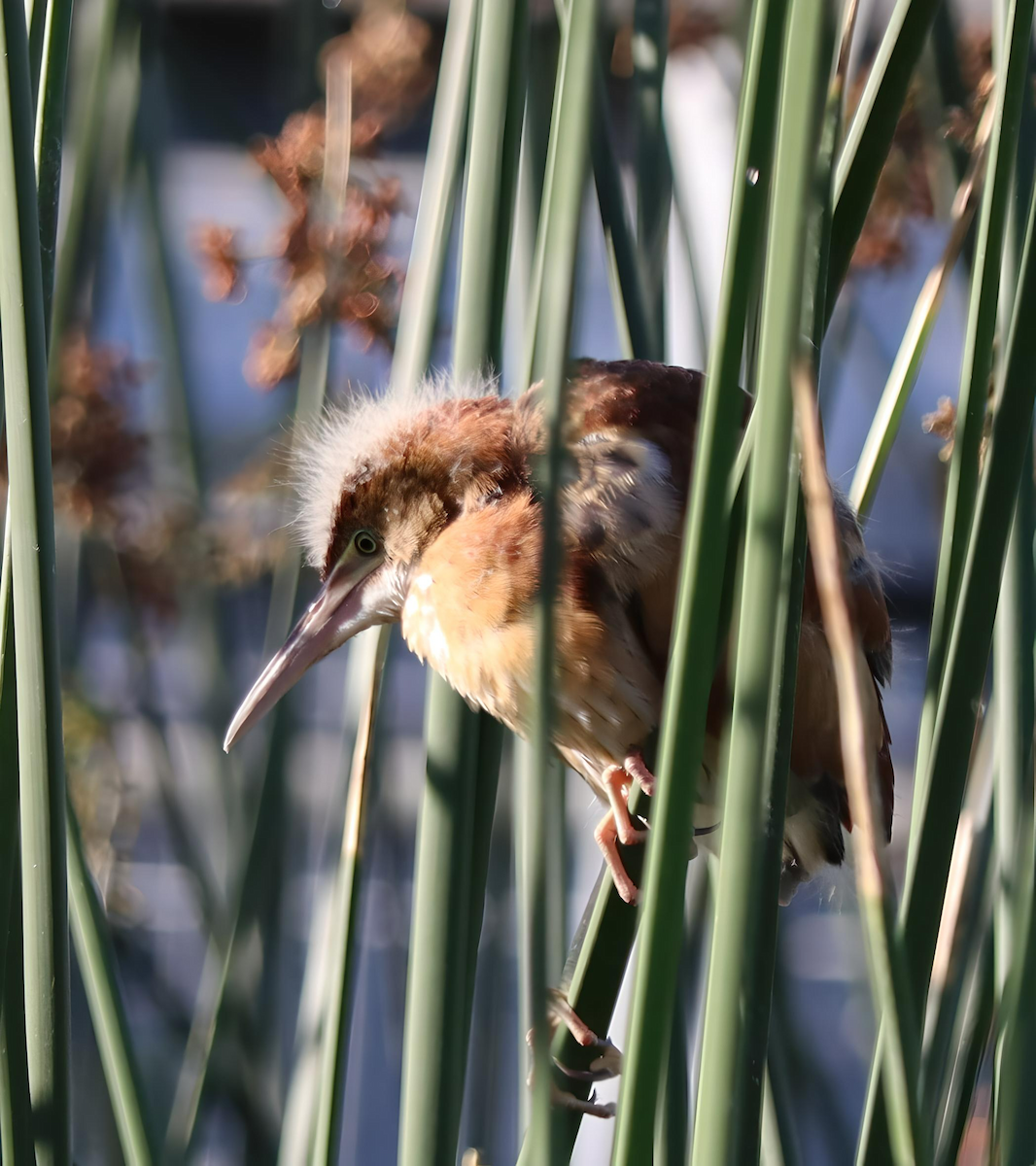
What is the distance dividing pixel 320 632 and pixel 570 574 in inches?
7.2

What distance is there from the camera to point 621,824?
62 centimetres

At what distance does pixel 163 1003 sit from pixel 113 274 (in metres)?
0.84

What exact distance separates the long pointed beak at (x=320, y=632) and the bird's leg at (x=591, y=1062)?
0.86ft

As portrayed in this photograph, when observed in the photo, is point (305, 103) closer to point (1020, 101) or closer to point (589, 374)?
point (589, 374)

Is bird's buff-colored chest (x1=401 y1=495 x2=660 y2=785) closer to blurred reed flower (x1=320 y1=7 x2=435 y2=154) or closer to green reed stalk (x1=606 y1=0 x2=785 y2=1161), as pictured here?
green reed stalk (x1=606 y1=0 x2=785 y2=1161)

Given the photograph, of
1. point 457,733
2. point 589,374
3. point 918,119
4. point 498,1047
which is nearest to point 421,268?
point 589,374

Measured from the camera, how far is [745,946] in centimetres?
36

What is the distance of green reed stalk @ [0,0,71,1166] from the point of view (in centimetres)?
47

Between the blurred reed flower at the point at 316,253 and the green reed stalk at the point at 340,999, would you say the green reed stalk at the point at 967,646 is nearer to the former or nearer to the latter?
the green reed stalk at the point at 340,999

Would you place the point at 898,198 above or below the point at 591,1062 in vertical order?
above

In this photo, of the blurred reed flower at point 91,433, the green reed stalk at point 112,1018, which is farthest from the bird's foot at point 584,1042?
the blurred reed flower at point 91,433

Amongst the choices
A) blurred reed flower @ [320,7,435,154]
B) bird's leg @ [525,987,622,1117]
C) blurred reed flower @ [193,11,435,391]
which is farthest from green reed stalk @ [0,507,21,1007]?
blurred reed flower @ [320,7,435,154]

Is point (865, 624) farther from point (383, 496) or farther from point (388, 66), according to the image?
point (388, 66)

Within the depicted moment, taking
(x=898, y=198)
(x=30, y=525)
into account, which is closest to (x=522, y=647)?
(x=30, y=525)
